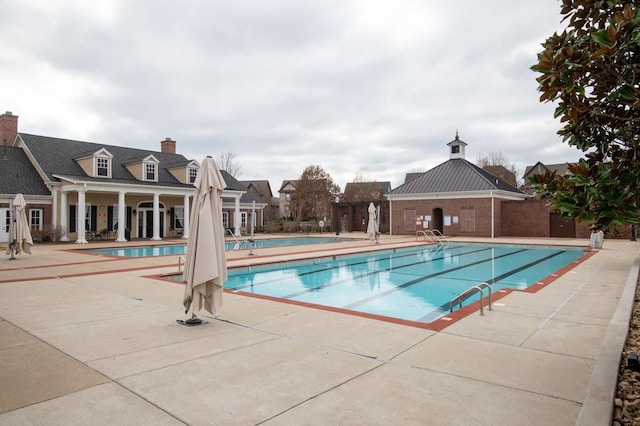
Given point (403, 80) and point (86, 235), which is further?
point (86, 235)

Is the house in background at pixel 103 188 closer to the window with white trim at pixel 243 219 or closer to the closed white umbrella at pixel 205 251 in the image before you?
the window with white trim at pixel 243 219

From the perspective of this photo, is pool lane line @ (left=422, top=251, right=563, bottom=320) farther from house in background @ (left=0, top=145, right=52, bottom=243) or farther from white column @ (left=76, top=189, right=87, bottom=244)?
house in background @ (left=0, top=145, right=52, bottom=243)

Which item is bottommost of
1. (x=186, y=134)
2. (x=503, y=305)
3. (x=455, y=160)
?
(x=503, y=305)

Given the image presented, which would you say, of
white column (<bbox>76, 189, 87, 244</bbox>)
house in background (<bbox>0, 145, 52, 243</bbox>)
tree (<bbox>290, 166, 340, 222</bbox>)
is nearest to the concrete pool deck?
white column (<bbox>76, 189, 87, 244</bbox>)

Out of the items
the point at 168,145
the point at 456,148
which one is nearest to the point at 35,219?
the point at 168,145

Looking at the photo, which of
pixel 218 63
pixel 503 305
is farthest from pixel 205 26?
pixel 503 305

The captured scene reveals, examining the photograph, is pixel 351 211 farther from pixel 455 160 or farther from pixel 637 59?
pixel 637 59

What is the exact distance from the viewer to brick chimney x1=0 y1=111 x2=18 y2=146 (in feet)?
94.0

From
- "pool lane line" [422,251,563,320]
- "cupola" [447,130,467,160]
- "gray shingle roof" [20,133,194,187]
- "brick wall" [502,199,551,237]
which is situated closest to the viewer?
"pool lane line" [422,251,563,320]

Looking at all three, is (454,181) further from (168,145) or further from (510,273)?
(168,145)

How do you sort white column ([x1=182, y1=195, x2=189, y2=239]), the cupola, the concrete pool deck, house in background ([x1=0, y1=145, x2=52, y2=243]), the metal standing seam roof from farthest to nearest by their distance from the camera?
1. the cupola
2. the metal standing seam roof
3. white column ([x1=182, y1=195, x2=189, y2=239])
4. house in background ([x1=0, y1=145, x2=52, y2=243])
5. the concrete pool deck

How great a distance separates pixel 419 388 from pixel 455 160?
3558 cm

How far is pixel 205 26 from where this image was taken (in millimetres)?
12758

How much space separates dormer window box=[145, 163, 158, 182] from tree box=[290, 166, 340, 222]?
2067cm
